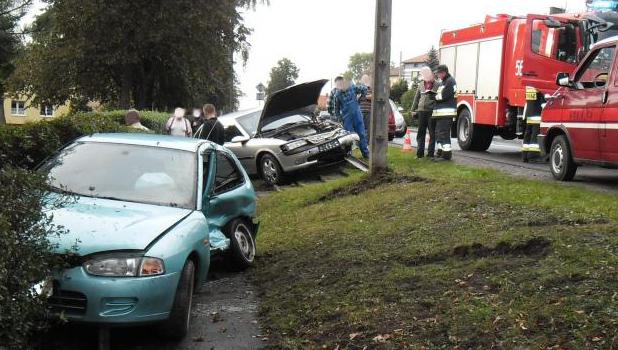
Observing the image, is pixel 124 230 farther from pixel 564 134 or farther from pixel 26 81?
pixel 26 81

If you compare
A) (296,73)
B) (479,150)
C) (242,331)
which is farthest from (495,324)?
(296,73)

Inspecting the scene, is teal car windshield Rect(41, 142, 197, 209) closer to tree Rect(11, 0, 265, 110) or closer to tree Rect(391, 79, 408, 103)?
tree Rect(11, 0, 265, 110)

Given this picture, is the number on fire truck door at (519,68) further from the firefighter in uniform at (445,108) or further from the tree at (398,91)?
the tree at (398,91)

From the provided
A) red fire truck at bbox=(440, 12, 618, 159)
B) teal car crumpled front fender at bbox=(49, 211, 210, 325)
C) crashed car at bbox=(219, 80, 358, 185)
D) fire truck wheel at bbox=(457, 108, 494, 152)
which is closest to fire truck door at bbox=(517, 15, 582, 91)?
red fire truck at bbox=(440, 12, 618, 159)

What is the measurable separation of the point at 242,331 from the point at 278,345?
0.57 m

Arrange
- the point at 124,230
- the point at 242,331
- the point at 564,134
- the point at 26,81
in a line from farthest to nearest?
the point at 26,81 → the point at 564,134 → the point at 242,331 → the point at 124,230

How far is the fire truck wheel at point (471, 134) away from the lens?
16.1m

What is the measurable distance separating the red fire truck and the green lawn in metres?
5.12

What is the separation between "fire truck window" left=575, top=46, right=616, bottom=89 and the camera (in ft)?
29.6

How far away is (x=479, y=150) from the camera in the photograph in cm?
1656

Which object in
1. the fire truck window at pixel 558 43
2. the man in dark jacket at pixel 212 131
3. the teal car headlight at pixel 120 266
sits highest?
the fire truck window at pixel 558 43

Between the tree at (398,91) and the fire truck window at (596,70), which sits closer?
the fire truck window at (596,70)

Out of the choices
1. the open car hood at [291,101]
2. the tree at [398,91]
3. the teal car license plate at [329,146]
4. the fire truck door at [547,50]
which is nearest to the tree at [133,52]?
the open car hood at [291,101]

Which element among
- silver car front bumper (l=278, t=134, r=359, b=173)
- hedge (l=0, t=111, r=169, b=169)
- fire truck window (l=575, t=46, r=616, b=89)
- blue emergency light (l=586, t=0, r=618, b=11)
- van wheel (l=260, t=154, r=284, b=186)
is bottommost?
van wheel (l=260, t=154, r=284, b=186)
